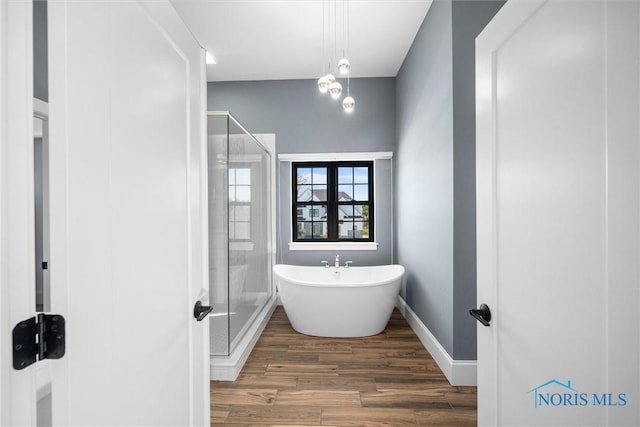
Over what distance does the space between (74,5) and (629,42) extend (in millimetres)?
1113

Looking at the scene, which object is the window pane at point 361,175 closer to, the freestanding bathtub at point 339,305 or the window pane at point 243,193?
the freestanding bathtub at point 339,305

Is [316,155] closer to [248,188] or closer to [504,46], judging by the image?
[248,188]

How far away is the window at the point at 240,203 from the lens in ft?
8.43

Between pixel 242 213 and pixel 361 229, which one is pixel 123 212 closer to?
pixel 242 213

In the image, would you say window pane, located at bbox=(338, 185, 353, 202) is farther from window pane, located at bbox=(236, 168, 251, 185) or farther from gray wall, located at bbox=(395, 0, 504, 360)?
window pane, located at bbox=(236, 168, 251, 185)

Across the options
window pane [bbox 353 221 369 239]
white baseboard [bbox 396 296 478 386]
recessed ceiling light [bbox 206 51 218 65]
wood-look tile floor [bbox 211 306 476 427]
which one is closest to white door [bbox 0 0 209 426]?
wood-look tile floor [bbox 211 306 476 427]

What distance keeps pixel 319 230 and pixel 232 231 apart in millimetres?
1847

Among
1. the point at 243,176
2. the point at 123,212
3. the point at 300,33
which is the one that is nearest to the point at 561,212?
the point at 123,212

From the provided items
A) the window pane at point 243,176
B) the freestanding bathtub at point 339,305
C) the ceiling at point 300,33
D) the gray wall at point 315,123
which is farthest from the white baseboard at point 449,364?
the ceiling at point 300,33

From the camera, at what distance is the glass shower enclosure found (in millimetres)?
2354

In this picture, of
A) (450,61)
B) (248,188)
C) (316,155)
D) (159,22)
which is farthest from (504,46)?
(316,155)

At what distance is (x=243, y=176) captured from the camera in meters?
2.91

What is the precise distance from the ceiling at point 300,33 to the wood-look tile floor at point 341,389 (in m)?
2.88

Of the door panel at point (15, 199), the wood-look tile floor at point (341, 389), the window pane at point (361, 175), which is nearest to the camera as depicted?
the door panel at point (15, 199)
